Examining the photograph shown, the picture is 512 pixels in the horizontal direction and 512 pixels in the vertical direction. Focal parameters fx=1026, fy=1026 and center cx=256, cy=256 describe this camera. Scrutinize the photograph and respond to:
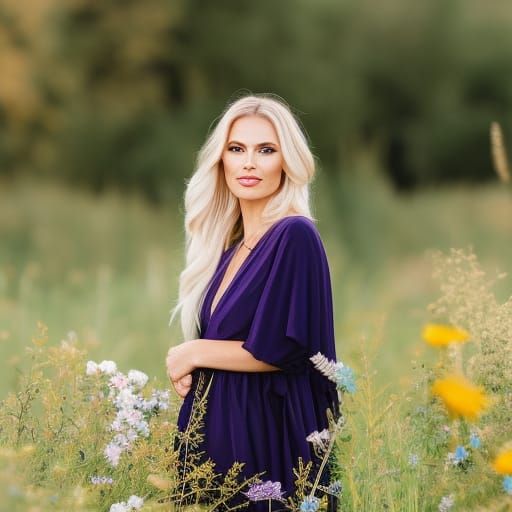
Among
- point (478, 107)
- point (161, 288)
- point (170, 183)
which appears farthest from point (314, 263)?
point (478, 107)

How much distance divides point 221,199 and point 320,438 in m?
1.10

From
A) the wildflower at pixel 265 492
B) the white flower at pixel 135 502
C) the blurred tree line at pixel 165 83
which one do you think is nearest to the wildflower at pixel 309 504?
the wildflower at pixel 265 492

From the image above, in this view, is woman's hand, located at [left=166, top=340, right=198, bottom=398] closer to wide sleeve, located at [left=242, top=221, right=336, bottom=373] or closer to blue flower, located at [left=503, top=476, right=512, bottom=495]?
wide sleeve, located at [left=242, top=221, right=336, bottom=373]

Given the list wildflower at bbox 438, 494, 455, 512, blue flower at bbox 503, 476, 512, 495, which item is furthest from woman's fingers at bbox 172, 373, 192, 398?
blue flower at bbox 503, 476, 512, 495

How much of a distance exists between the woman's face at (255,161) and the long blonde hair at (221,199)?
0.10 ft

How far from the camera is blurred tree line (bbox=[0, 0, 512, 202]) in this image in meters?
20.7

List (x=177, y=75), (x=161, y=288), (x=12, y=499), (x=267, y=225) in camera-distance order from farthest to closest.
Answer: (x=177, y=75) < (x=161, y=288) < (x=267, y=225) < (x=12, y=499)

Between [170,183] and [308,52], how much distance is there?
16.6 feet

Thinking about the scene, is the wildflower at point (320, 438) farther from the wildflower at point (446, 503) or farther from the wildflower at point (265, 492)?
the wildflower at point (446, 503)

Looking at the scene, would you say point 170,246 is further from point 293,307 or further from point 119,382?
point 293,307

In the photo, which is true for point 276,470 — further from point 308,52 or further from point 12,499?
point 308,52

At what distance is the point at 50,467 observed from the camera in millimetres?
3428

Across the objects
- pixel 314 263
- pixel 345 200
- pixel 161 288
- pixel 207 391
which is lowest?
pixel 207 391

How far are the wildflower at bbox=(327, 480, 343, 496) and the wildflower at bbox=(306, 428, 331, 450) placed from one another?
127 millimetres
